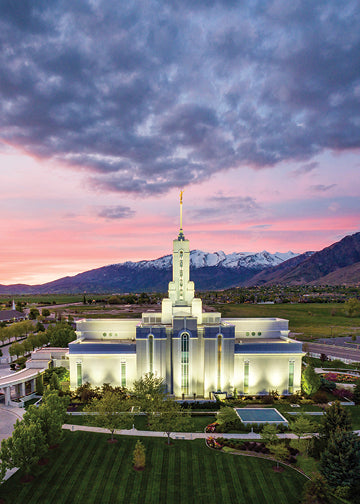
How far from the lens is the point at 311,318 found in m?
156

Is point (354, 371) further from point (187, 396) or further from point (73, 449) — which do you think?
point (73, 449)

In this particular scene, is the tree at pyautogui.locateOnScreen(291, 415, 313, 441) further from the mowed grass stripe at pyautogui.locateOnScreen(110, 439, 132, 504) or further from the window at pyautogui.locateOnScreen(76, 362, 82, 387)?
the window at pyautogui.locateOnScreen(76, 362, 82, 387)

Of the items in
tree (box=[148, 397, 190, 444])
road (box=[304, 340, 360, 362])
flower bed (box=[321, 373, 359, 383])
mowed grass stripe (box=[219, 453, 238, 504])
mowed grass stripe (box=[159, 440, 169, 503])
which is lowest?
road (box=[304, 340, 360, 362])

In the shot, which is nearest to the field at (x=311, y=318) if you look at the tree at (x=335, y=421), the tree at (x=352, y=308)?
the tree at (x=352, y=308)

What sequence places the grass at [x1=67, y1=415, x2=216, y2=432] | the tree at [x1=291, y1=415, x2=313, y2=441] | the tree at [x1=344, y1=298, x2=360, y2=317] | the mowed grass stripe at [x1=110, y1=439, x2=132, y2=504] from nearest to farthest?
the mowed grass stripe at [x1=110, y1=439, x2=132, y2=504] → the tree at [x1=291, y1=415, x2=313, y2=441] → the grass at [x1=67, y1=415, x2=216, y2=432] → the tree at [x1=344, y1=298, x2=360, y2=317]

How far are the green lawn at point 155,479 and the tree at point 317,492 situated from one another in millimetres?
1565

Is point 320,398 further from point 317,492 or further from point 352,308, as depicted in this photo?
point 352,308

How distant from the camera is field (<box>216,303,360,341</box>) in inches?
4929

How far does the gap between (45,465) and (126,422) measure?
1013 cm

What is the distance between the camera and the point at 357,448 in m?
32.0

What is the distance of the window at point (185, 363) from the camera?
57062mm

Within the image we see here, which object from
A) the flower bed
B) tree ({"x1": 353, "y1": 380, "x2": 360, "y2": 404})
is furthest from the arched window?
the flower bed

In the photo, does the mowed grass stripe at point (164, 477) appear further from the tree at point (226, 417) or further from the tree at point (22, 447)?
the tree at point (22, 447)

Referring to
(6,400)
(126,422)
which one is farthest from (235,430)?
(6,400)
